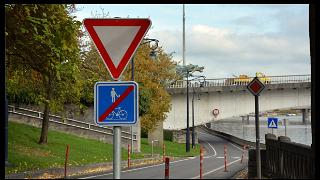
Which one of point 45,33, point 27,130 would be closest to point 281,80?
point 45,33

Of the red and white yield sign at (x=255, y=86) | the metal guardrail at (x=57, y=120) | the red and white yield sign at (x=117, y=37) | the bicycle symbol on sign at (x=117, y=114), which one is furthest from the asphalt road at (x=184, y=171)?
the metal guardrail at (x=57, y=120)

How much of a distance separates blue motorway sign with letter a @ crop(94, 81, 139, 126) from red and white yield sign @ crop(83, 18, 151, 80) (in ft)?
0.81

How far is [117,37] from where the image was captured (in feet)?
18.2

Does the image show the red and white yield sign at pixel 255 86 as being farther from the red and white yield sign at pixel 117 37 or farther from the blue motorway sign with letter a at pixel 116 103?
the blue motorway sign with letter a at pixel 116 103

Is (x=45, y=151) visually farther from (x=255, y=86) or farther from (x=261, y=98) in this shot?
(x=255, y=86)

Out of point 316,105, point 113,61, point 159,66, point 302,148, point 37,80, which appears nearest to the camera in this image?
point 113,61

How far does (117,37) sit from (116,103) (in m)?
0.77

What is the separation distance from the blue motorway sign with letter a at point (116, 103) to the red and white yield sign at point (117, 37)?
0.25 m

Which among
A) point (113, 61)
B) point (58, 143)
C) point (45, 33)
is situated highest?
point (45, 33)

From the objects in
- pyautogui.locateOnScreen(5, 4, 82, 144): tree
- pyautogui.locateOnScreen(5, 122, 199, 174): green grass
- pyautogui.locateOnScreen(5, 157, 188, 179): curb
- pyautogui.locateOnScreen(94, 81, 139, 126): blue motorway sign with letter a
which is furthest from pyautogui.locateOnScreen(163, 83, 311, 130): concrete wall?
pyautogui.locateOnScreen(94, 81, 139, 126): blue motorway sign with letter a

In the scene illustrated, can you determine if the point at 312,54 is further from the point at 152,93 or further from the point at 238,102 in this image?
the point at 152,93

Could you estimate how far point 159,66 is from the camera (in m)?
37.5

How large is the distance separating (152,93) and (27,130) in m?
9.74

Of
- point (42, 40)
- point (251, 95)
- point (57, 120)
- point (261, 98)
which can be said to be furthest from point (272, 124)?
point (42, 40)
